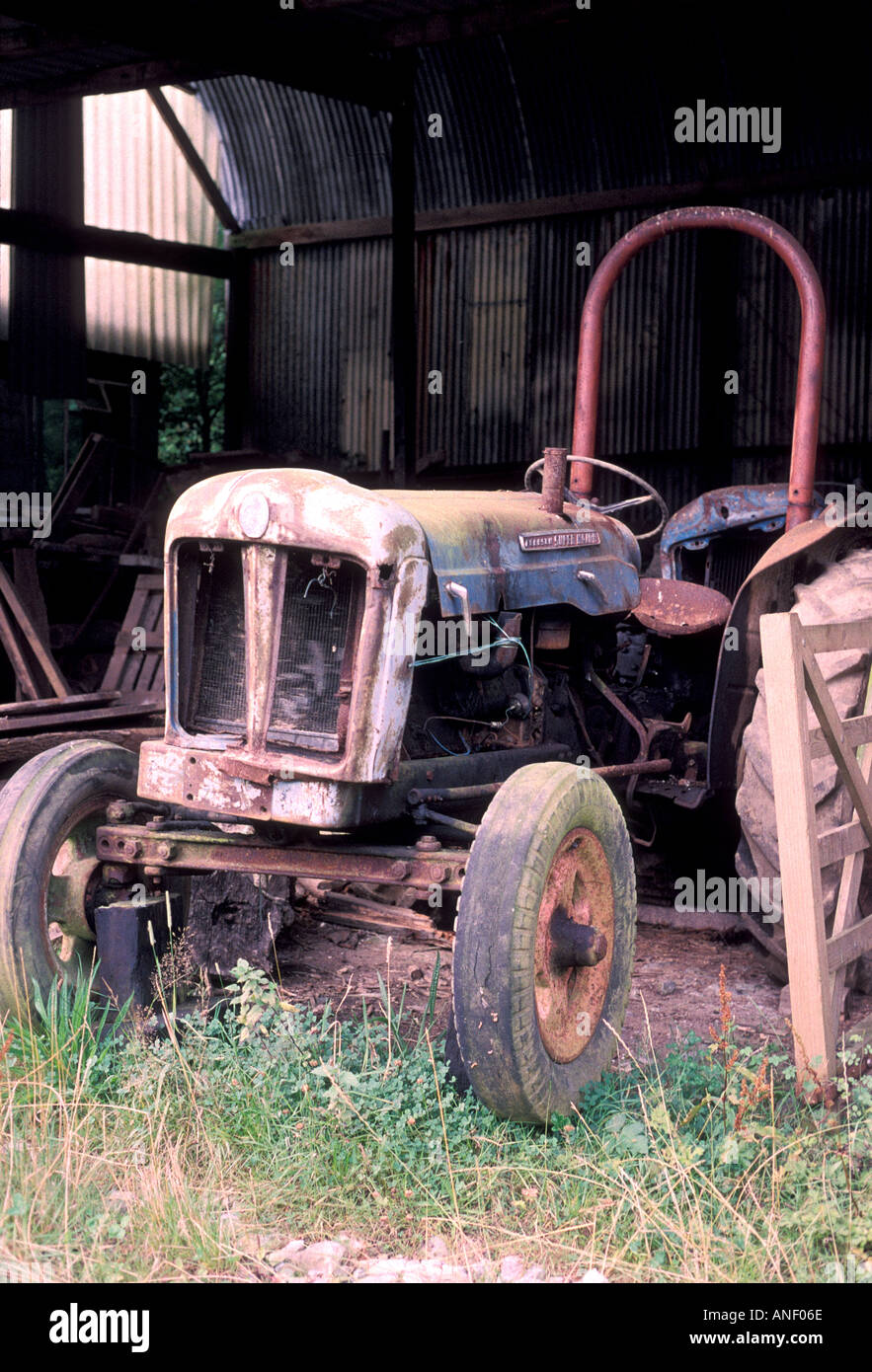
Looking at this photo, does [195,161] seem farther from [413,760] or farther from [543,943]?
[543,943]

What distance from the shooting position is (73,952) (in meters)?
4.22

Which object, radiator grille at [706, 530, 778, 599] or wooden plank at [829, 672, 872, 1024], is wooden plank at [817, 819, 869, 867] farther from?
radiator grille at [706, 530, 778, 599]

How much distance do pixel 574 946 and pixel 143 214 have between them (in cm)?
1058

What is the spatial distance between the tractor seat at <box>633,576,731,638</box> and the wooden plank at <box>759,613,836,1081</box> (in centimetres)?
181

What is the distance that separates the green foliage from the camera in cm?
1402

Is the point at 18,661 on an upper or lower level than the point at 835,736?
lower

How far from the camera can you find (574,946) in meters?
3.52

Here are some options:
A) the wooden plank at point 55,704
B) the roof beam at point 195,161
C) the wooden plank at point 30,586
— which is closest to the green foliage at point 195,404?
the roof beam at point 195,161

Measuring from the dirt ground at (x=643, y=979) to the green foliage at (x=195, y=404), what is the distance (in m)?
9.65

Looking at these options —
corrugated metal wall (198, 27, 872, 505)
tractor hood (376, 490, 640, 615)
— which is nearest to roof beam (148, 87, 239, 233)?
corrugated metal wall (198, 27, 872, 505)

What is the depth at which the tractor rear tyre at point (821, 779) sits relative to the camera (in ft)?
12.9

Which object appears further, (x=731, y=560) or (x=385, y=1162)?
(x=731, y=560)

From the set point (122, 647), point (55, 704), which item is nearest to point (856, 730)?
point (55, 704)
